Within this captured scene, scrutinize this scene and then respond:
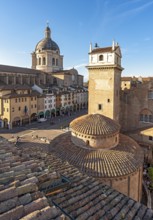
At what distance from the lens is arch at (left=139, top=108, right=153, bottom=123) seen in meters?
27.2

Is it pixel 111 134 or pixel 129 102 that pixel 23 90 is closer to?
pixel 129 102

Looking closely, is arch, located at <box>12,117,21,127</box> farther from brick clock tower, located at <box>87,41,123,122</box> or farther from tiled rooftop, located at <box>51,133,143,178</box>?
tiled rooftop, located at <box>51,133,143,178</box>

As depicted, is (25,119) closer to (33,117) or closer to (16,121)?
(16,121)

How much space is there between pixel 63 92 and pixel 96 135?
46761 millimetres

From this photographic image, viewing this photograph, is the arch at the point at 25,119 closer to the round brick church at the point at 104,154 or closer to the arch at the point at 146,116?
the arch at the point at 146,116

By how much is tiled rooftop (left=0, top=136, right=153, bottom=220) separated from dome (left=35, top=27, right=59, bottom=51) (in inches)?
2825

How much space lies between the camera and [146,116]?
1086 inches

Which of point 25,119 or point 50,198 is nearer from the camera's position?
point 50,198

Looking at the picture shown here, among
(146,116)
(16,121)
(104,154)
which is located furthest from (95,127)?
(16,121)

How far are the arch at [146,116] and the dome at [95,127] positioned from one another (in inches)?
439

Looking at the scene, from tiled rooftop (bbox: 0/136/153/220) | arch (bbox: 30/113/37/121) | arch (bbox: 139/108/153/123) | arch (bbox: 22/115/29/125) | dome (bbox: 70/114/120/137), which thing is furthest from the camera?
arch (bbox: 30/113/37/121)

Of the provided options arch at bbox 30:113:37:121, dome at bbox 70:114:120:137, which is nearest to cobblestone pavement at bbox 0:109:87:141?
arch at bbox 30:113:37:121

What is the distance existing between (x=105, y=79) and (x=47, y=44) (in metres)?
54.9

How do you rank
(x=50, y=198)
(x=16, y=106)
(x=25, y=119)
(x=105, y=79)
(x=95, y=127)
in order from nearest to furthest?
1. (x=50, y=198)
2. (x=95, y=127)
3. (x=105, y=79)
4. (x=16, y=106)
5. (x=25, y=119)
